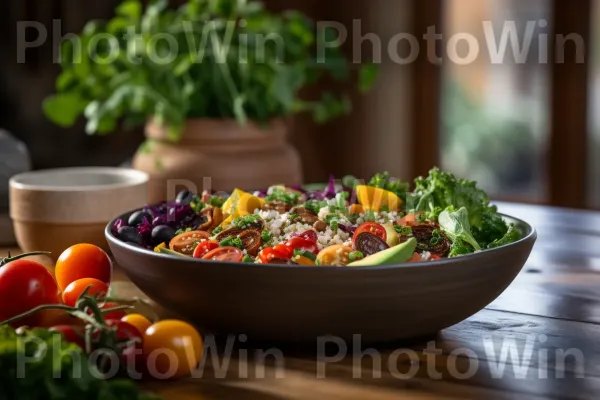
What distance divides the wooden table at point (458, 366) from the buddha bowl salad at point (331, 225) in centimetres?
12

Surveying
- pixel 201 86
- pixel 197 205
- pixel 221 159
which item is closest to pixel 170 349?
pixel 197 205

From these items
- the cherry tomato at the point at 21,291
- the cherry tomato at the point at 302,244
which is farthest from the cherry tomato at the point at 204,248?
the cherry tomato at the point at 21,291

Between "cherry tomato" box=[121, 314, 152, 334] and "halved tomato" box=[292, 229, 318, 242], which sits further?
"halved tomato" box=[292, 229, 318, 242]

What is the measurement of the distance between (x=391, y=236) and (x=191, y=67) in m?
1.32

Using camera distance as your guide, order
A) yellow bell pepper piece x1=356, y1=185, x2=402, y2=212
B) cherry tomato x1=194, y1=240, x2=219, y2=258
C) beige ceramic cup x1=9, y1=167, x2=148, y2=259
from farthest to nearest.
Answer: beige ceramic cup x1=9, y1=167, x2=148, y2=259
yellow bell pepper piece x1=356, y1=185, x2=402, y2=212
cherry tomato x1=194, y1=240, x2=219, y2=258

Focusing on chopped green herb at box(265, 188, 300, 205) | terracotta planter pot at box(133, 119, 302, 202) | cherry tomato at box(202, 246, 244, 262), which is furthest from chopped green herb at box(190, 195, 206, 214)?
terracotta planter pot at box(133, 119, 302, 202)

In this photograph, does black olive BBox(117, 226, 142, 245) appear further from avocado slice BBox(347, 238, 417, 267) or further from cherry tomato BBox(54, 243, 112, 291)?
avocado slice BBox(347, 238, 417, 267)

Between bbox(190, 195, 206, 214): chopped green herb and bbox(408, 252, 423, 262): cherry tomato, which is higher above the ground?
bbox(190, 195, 206, 214): chopped green herb

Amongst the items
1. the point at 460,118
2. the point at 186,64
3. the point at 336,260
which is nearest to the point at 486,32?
the point at 460,118

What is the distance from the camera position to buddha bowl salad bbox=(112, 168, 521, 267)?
1.34 metres

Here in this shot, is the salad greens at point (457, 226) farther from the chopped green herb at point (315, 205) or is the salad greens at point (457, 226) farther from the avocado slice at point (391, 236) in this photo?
the chopped green herb at point (315, 205)

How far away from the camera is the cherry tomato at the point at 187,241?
1.44 m

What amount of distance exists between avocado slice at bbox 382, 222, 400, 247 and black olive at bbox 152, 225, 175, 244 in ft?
1.13

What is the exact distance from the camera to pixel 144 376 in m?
1.22
